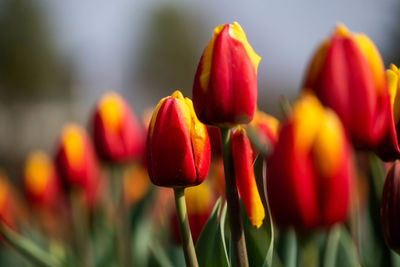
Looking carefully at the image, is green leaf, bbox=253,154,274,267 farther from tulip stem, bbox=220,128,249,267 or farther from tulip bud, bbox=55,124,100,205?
tulip bud, bbox=55,124,100,205

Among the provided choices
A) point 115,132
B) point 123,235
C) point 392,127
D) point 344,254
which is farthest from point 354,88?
point 115,132

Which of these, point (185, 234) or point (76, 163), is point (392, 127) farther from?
point (76, 163)

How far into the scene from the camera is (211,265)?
2.05 feet

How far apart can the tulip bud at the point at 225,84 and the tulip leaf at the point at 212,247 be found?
156 millimetres

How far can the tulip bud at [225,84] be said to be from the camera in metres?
0.51

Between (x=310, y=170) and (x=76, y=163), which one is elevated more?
(x=310, y=170)

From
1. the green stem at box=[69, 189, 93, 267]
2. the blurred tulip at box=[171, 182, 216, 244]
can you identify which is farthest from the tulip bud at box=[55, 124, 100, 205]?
the blurred tulip at box=[171, 182, 216, 244]

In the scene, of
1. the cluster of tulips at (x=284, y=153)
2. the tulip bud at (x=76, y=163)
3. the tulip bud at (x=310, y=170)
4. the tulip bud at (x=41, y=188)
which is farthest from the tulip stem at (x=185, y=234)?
the tulip bud at (x=41, y=188)

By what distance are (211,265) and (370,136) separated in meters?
0.24

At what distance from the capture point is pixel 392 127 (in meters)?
0.53

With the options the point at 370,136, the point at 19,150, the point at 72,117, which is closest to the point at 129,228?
the point at 370,136

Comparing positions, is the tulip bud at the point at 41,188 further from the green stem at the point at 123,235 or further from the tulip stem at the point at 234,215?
the tulip stem at the point at 234,215

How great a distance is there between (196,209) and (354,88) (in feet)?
1.53

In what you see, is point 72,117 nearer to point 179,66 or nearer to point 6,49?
point 6,49
